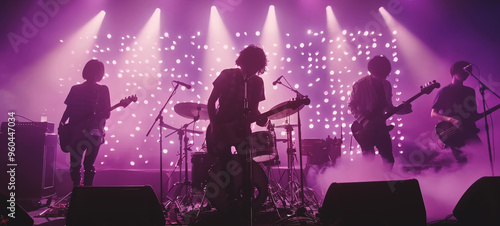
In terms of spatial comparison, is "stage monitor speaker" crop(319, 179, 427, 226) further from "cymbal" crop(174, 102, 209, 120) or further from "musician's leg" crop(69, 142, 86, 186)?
"musician's leg" crop(69, 142, 86, 186)

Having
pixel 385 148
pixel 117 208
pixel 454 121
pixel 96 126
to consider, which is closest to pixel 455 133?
pixel 454 121

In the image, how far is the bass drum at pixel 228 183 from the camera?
135 inches

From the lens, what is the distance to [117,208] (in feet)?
7.11

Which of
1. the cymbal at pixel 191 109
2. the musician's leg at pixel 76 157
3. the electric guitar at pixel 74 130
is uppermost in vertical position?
the cymbal at pixel 191 109

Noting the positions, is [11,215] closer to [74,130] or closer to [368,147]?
[74,130]

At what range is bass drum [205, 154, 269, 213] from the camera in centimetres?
343

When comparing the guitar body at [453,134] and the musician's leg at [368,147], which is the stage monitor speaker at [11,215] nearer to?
the musician's leg at [368,147]

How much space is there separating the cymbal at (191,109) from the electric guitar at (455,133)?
13.3ft

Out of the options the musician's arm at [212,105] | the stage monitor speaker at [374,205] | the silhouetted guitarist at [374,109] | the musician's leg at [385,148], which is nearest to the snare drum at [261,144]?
the musician's arm at [212,105]

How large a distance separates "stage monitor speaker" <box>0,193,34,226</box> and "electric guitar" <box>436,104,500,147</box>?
5656 mm

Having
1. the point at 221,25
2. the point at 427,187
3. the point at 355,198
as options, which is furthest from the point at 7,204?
the point at 221,25

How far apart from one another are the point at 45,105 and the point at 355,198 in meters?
8.37

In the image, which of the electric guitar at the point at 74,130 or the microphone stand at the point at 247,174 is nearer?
the microphone stand at the point at 247,174

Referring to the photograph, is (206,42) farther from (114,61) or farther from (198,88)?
(114,61)
